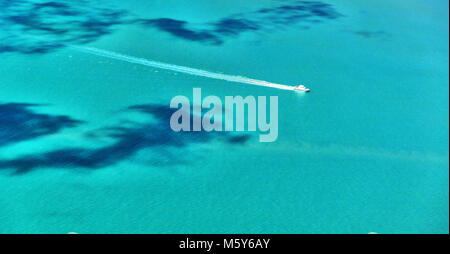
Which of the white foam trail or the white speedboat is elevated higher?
the white foam trail

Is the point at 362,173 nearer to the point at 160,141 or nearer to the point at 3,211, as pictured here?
the point at 160,141

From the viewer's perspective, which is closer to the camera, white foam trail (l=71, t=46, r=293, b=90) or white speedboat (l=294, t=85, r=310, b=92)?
white speedboat (l=294, t=85, r=310, b=92)

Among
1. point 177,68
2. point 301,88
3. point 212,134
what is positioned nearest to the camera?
point 212,134

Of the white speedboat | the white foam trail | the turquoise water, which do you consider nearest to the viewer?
the turquoise water

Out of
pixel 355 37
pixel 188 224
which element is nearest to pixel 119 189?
pixel 188 224

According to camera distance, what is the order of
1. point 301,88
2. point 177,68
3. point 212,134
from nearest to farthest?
point 212,134
point 301,88
point 177,68

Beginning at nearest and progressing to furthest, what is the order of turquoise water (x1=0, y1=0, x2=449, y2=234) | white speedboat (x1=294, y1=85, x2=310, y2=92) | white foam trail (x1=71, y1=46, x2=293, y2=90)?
turquoise water (x1=0, y1=0, x2=449, y2=234)
white speedboat (x1=294, y1=85, x2=310, y2=92)
white foam trail (x1=71, y1=46, x2=293, y2=90)

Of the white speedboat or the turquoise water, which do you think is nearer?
the turquoise water

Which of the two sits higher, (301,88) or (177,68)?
(177,68)
